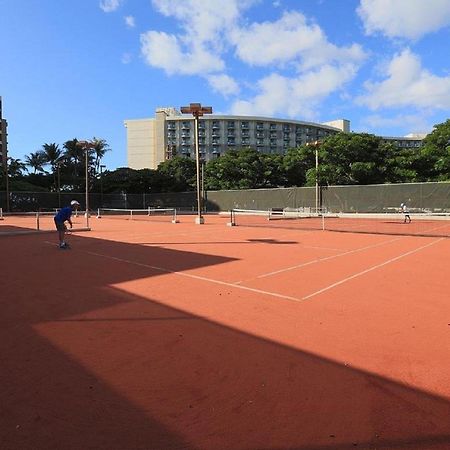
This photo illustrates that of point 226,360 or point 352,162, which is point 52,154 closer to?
point 352,162

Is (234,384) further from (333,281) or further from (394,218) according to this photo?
(394,218)

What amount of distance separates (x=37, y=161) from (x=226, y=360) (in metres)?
94.9

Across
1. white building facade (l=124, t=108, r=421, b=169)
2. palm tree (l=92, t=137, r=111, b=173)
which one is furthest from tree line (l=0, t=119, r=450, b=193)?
white building facade (l=124, t=108, r=421, b=169)

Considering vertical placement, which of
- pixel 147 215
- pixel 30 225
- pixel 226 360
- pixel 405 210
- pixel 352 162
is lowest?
pixel 226 360

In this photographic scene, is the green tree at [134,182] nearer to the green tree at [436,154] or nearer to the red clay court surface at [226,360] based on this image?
the green tree at [436,154]

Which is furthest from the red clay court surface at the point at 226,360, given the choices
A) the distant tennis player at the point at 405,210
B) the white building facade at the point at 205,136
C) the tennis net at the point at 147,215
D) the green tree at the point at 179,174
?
the white building facade at the point at 205,136

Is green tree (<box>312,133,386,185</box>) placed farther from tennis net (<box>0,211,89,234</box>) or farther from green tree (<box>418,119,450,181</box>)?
tennis net (<box>0,211,89,234</box>)

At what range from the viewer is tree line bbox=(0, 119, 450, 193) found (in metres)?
40.8

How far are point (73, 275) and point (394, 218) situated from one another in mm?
25556

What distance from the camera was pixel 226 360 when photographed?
15.0 feet

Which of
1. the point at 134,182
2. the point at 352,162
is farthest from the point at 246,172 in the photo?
the point at 352,162

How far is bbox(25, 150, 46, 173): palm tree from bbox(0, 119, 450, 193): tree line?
20 cm

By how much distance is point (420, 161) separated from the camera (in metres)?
40.9

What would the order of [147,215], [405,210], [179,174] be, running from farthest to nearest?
[179,174] → [147,215] → [405,210]
